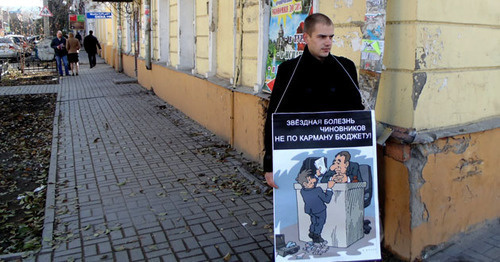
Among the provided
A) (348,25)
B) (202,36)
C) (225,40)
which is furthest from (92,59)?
(348,25)

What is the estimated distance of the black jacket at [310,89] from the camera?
2945mm

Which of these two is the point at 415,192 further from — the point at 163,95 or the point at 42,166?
the point at 163,95

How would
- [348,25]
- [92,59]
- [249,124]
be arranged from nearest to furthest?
1. [348,25]
2. [249,124]
3. [92,59]

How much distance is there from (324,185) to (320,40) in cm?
92

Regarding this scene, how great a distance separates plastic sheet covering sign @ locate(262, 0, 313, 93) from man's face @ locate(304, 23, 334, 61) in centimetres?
209

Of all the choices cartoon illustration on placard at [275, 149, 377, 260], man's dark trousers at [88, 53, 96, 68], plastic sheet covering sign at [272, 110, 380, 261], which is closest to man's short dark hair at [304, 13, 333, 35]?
plastic sheet covering sign at [272, 110, 380, 261]

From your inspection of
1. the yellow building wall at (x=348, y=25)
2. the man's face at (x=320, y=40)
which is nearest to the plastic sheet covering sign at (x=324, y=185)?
the man's face at (x=320, y=40)

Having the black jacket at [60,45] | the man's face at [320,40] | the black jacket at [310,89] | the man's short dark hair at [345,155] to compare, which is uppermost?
the black jacket at [60,45]

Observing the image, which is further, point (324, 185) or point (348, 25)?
point (348, 25)

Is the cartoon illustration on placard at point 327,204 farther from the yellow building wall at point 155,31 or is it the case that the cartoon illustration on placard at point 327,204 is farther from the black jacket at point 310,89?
the yellow building wall at point 155,31

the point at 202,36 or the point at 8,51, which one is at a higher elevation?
the point at 8,51

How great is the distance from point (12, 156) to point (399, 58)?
6.24m

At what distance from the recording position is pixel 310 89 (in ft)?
9.70

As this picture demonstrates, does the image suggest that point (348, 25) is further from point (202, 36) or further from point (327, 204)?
point (202, 36)
